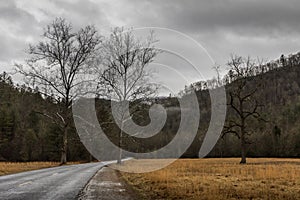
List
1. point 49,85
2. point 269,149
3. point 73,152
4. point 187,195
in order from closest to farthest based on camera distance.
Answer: point 187,195 < point 49,85 < point 73,152 < point 269,149

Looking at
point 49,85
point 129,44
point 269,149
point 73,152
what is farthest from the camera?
point 269,149

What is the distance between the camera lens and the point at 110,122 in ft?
133

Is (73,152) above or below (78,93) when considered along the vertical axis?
below

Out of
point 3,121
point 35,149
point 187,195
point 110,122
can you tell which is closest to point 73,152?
point 35,149

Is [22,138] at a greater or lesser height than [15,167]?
greater

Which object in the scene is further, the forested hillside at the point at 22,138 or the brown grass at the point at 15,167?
the forested hillside at the point at 22,138

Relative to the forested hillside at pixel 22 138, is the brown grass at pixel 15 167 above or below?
below

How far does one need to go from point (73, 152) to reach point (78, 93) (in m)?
44.7

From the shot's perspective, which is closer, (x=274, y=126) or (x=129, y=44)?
(x=129, y=44)

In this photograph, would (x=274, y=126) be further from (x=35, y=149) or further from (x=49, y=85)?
(x=49, y=85)

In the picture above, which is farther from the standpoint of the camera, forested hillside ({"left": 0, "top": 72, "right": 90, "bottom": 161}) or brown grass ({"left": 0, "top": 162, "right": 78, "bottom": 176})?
forested hillside ({"left": 0, "top": 72, "right": 90, "bottom": 161})

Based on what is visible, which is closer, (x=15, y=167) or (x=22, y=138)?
(x=15, y=167)

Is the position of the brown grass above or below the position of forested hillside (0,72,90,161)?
below

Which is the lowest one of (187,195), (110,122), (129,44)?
(187,195)
